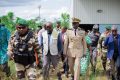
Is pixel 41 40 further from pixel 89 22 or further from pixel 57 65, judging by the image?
pixel 89 22

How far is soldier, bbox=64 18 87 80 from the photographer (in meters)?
12.9

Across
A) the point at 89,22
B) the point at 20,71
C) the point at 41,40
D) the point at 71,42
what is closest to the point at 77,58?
the point at 71,42

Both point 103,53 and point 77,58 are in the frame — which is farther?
point 103,53

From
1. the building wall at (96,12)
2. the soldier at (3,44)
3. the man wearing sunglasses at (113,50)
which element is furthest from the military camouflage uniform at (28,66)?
the building wall at (96,12)

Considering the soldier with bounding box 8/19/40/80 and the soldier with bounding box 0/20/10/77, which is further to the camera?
the soldier with bounding box 0/20/10/77

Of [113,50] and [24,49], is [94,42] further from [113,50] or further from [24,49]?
[24,49]

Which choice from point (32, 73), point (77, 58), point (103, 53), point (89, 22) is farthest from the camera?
point (89, 22)

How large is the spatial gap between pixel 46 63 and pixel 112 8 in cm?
1950

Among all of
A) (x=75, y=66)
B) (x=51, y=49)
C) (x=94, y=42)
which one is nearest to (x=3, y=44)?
(x=51, y=49)

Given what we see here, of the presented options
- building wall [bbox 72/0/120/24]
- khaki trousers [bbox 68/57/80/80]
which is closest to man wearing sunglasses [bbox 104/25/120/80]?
khaki trousers [bbox 68/57/80/80]

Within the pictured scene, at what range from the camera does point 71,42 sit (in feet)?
42.9

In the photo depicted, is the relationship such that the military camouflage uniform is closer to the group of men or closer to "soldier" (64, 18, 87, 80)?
the group of men

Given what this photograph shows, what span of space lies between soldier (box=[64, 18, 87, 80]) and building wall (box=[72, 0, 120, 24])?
59.9 feet

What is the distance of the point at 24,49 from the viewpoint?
10234 mm
